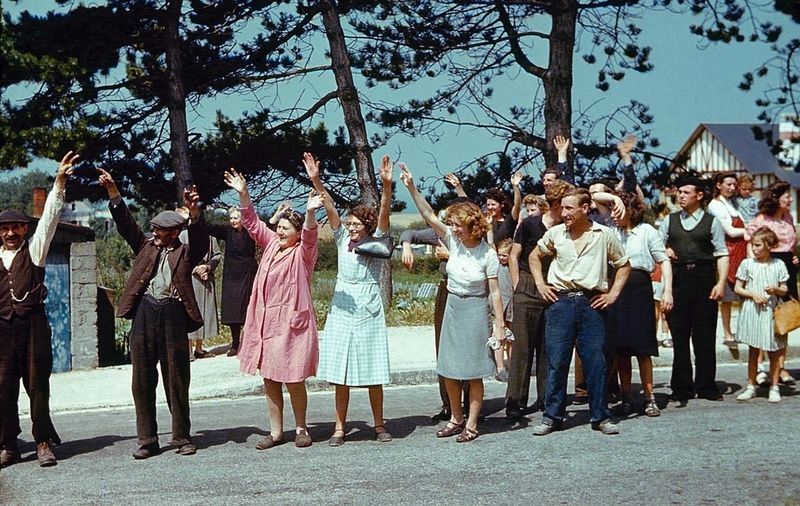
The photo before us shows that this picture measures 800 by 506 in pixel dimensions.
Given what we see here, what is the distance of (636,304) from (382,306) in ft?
7.09

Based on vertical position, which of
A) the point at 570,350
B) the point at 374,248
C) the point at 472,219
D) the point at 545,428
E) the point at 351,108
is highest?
the point at 351,108

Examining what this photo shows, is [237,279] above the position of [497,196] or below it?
below

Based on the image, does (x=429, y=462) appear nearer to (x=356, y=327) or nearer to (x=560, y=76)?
(x=356, y=327)

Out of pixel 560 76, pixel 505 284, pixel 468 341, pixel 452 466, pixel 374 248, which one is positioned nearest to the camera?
pixel 452 466

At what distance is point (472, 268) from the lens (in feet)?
26.3

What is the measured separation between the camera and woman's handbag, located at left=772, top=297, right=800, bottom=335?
9438mm

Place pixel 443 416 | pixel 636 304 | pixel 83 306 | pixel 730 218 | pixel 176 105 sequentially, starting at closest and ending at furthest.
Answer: pixel 636 304 < pixel 443 416 < pixel 730 218 < pixel 83 306 < pixel 176 105

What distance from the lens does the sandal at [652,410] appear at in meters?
8.56

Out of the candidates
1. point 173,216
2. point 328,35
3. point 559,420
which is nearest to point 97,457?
point 173,216

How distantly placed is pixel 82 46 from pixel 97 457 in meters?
11.6

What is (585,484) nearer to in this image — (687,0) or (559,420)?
(559,420)

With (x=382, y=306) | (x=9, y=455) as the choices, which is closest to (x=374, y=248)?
(x=382, y=306)

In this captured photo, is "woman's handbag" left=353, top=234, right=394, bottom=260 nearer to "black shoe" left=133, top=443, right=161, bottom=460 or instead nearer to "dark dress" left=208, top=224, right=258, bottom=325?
"black shoe" left=133, top=443, right=161, bottom=460

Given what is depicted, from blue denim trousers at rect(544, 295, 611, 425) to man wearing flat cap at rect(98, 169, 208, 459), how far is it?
2687mm
